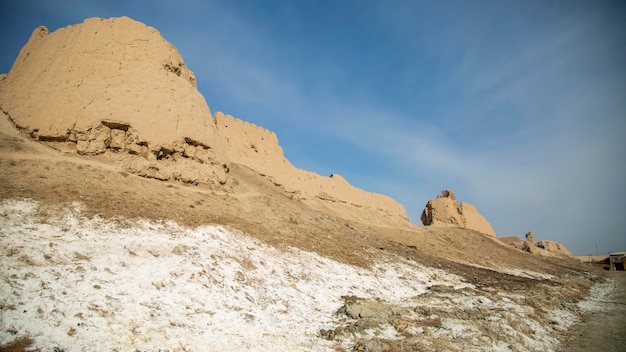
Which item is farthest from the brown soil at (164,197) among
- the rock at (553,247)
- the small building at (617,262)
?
the rock at (553,247)

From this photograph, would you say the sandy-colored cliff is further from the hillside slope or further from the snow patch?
the snow patch

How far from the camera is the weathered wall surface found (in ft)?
67.6

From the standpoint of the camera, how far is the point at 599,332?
8.87 metres

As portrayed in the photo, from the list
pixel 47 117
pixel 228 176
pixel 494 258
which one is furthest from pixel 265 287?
pixel 494 258

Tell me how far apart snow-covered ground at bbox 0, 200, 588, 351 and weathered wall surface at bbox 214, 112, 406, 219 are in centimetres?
1066

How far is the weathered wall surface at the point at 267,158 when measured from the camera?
20609mm

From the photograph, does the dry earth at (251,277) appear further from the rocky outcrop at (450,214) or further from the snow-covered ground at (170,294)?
the rocky outcrop at (450,214)

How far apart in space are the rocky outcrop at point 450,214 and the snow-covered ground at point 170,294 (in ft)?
92.9

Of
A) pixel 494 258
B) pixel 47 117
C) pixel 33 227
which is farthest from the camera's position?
pixel 494 258

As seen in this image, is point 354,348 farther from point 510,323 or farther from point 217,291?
point 510,323

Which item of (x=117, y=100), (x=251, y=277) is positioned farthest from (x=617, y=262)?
(x=117, y=100)

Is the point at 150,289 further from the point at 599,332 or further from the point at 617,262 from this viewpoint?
the point at 617,262

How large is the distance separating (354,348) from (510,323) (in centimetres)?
462

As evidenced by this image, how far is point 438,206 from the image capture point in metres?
Answer: 38.9
